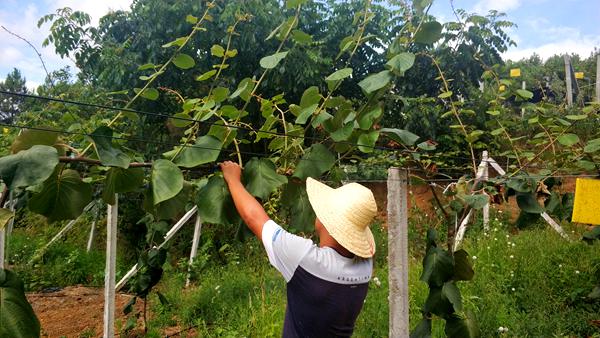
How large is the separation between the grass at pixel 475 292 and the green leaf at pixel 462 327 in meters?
0.94

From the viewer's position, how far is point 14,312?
1.17 m

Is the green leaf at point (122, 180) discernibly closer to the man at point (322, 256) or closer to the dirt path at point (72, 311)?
the man at point (322, 256)

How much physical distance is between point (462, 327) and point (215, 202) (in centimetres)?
124

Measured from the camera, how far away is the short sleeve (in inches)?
57.4

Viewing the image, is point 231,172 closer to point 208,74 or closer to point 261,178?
point 261,178

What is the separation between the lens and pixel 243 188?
1522 mm

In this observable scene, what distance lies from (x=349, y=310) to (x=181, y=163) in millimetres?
690

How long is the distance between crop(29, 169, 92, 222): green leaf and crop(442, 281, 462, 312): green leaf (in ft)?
4.63

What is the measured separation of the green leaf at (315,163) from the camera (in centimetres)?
165

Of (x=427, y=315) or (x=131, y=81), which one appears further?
(x=131, y=81)

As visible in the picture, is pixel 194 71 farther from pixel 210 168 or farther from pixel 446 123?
pixel 210 168

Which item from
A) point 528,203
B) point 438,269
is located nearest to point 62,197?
point 438,269

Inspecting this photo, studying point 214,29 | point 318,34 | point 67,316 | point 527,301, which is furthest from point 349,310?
point 318,34

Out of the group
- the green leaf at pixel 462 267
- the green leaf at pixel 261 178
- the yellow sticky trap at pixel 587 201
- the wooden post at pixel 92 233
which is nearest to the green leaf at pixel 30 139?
the green leaf at pixel 261 178
